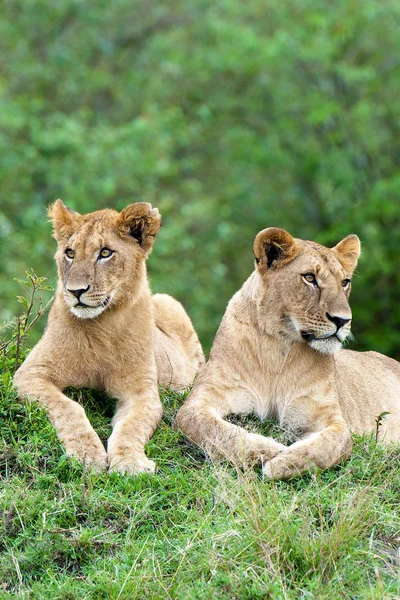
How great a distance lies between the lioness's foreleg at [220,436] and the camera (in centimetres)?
479

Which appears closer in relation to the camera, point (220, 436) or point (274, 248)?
point (220, 436)

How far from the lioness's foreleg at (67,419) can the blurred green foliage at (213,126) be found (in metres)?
8.13

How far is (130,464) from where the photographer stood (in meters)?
4.75

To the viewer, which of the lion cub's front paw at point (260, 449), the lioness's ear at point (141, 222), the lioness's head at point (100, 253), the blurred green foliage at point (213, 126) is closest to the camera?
the lion cub's front paw at point (260, 449)

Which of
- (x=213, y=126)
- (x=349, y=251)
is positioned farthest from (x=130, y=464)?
(x=213, y=126)

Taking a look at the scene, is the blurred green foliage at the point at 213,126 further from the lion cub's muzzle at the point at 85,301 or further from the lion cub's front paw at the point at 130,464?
the lion cub's front paw at the point at 130,464

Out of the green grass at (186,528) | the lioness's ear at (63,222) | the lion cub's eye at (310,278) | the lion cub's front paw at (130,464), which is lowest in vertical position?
the green grass at (186,528)

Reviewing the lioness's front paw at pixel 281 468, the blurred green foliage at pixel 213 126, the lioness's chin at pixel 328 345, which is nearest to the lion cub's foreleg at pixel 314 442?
the lioness's front paw at pixel 281 468

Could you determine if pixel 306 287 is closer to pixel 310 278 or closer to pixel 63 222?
pixel 310 278

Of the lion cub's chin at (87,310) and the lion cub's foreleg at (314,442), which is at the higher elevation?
the lion cub's chin at (87,310)

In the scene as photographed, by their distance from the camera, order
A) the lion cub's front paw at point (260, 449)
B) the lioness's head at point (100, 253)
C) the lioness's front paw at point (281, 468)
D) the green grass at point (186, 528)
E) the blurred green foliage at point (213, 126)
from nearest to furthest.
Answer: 1. the green grass at point (186, 528)
2. the lioness's front paw at point (281, 468)
3. the lion cub's front paw at point (260, 449)
4. the lioness's head at point (100, 253)
5. the blurred green foliage at point (213, 126)

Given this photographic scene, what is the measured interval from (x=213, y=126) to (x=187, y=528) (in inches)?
523

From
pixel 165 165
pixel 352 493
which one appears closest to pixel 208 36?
pixel 165 165

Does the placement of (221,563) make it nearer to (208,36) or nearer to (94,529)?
(94,529)
